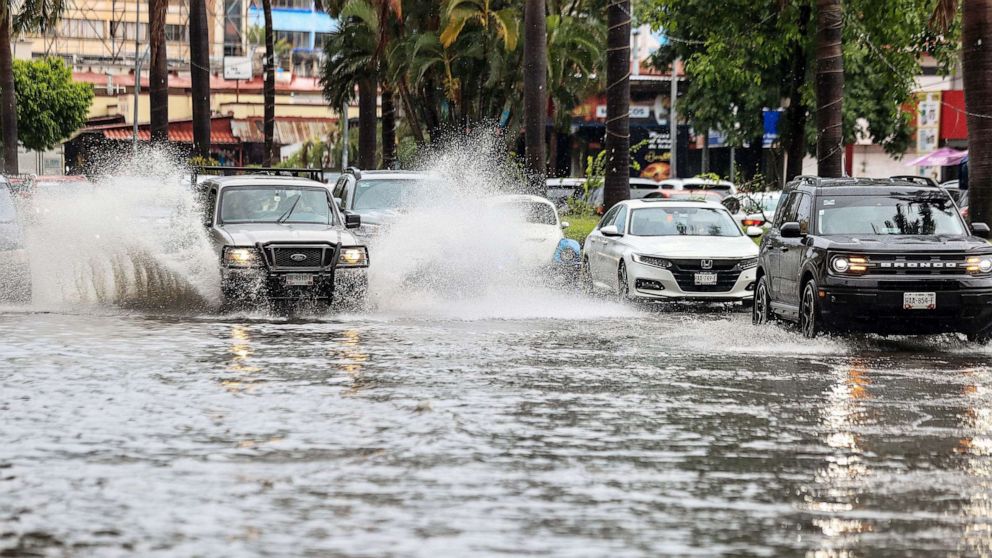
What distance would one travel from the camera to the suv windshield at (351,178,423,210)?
2550 cm

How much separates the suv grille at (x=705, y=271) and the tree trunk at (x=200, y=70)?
2357 centimetres

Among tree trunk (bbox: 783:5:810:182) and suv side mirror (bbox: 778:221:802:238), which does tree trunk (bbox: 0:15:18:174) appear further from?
suv side mirror (bbox: 778:221:802:238)

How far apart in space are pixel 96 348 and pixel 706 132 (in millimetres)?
42105

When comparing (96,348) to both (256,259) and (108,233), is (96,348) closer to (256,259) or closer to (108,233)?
(256,259)

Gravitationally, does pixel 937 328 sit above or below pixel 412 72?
below

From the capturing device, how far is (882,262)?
624 inches

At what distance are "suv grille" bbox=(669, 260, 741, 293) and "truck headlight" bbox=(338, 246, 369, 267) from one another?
4.28m

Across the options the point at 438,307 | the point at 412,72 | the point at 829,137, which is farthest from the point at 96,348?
the point at 412,72

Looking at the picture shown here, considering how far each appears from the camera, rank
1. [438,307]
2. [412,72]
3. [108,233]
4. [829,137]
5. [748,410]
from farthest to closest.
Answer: [412,72] < [829,137] < [108,233] < [438,307] < [748,410]

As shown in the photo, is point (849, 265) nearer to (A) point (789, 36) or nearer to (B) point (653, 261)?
(B) point (653, 261)

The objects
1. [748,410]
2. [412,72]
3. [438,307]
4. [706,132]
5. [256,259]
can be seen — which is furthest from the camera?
[706,132]

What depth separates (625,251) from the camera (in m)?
22.1

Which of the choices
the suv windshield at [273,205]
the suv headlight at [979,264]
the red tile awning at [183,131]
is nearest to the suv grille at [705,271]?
the suv windshield at [273,205]

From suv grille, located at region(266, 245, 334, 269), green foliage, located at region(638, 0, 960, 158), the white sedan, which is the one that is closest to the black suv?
the white sedan
